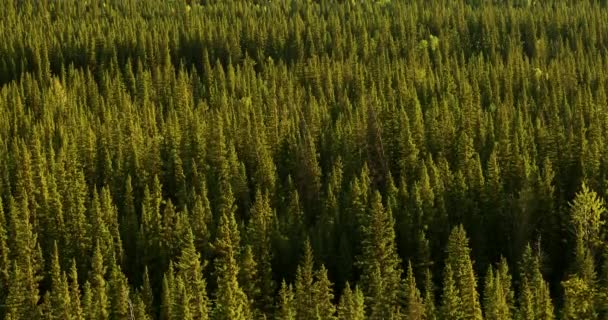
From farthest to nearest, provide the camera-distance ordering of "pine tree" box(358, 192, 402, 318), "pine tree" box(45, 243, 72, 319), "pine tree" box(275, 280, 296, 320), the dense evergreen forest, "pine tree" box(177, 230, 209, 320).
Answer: "pine tree" box(358, 192, 402, 318)
the dense evergreen forest
"pine tree" box(177, 230, 209, 320)
"pine tree" box(45, 243, 72, 319)
"pine tree" box(275, 280, 296, 320)

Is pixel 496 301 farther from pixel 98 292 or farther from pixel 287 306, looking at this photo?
pixel 98 292

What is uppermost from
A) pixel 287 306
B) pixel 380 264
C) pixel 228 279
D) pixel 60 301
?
pixel 380 264

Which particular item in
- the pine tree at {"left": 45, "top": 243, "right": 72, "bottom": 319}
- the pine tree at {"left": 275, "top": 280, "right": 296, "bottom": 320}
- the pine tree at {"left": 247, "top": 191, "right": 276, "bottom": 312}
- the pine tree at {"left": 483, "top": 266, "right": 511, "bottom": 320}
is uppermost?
the pine tree at {"left": 247, "top": 191, "right": 276, "bottom": 312}

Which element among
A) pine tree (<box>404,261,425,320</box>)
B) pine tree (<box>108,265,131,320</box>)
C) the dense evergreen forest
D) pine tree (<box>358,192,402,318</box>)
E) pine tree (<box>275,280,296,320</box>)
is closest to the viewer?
pine tree (<box>275,280,296,320</box>)

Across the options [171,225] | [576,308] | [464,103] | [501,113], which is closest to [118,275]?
[171,225]

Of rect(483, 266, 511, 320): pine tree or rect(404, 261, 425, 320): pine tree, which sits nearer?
rect(483, 266, 511, 320): pine tree

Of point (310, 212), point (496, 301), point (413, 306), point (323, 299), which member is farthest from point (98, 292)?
point (310, 212)

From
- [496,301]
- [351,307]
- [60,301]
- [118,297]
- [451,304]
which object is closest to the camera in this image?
[351,307]

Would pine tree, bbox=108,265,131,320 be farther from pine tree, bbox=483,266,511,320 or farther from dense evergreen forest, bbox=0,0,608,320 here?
pine tree, bbox=483,266,511,320

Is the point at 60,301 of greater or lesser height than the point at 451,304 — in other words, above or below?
above

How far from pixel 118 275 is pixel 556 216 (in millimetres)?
47327

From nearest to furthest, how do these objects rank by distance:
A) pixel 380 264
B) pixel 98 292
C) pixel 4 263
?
pixel 98 292
pixel 380 264
pixel 4 263

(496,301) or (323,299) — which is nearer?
(496,301)

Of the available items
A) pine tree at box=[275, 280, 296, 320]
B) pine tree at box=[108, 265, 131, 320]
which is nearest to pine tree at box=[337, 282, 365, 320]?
pine tree at box=[275, 280, 296, 320]
